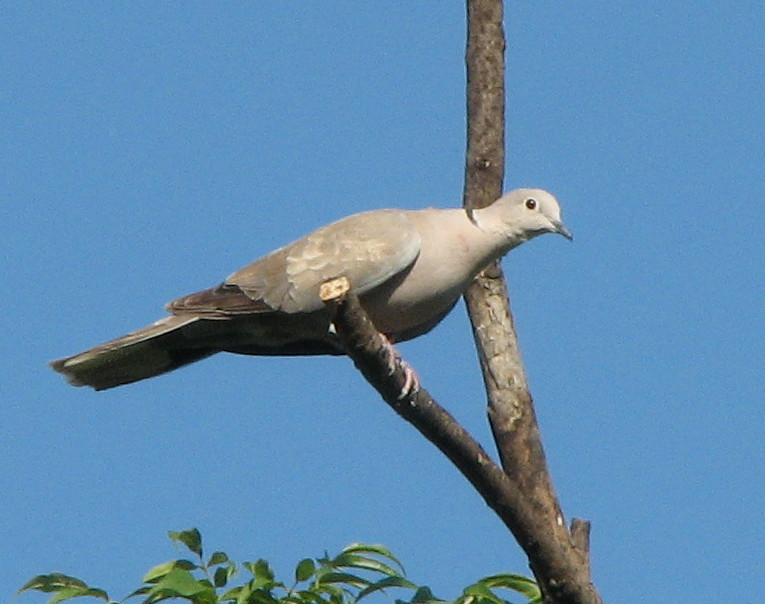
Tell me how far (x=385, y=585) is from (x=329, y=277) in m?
1.67

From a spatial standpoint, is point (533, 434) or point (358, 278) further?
point (358, 278)

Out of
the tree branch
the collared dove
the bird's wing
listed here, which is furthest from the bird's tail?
the tree branch

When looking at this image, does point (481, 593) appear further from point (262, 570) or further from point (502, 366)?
point (502, 366)

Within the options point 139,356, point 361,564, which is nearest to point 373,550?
point 361,564

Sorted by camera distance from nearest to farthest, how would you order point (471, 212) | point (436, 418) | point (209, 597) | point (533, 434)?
point (209, 597) → point (436, 418) → point (533, 434) → point (471, 212)

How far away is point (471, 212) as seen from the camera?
5309 mm

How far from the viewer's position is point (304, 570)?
3529 mm

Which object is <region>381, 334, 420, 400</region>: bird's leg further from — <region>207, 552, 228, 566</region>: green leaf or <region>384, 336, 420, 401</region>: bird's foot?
Answer: <region>207, 552, 228, 566</region>: green leaf

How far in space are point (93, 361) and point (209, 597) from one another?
1988 millimetres

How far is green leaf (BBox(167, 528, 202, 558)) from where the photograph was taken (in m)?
3.58

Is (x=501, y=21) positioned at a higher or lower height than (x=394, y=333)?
higher

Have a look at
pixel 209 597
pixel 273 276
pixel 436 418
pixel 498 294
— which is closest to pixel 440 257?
pixel 498 294

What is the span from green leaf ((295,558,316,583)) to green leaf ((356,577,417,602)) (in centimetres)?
15

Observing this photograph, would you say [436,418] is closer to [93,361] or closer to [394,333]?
[394,333]
